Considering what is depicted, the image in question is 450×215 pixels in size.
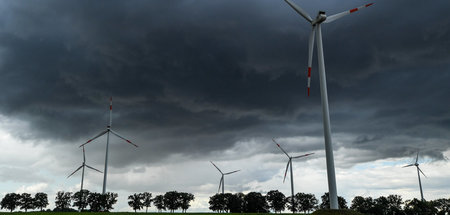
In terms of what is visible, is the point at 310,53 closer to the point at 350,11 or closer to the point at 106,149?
the point at 350,11

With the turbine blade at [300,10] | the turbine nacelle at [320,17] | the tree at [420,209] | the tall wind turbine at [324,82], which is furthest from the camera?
the tree at [420,209]

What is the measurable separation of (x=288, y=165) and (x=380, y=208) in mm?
62535

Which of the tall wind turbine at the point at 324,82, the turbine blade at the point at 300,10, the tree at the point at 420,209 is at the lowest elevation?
the tree at the point at 420,209

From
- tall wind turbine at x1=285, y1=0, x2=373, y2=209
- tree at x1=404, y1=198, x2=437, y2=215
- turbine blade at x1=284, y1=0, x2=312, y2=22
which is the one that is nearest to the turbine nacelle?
tall wind turbine at x1=285, y1=0, x2=373, y2=209

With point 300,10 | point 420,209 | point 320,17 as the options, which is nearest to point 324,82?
point 320,17

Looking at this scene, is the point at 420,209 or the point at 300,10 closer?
the point at 300,10

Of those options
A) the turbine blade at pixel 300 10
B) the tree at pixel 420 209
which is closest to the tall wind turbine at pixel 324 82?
the turbine blade at pixel 300 10

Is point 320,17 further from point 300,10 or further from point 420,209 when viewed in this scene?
point 420,209

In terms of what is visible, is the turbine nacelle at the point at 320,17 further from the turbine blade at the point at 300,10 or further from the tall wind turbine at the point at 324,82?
the turbine blade at the point at 300,10

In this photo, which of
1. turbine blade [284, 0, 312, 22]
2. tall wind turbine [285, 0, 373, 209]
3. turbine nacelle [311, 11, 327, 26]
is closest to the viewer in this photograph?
tall wind turbine [285, 0, 373, 209]

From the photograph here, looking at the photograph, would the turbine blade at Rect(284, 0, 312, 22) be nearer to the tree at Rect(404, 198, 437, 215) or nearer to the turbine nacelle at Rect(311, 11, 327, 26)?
the turbine nacelle at Rect(311, 11, 327, 26)

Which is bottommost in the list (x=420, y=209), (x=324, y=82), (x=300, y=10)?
(x=420, y=209)

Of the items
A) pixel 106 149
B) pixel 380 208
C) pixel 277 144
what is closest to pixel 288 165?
pixel 277 144

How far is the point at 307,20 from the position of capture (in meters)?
77.1
